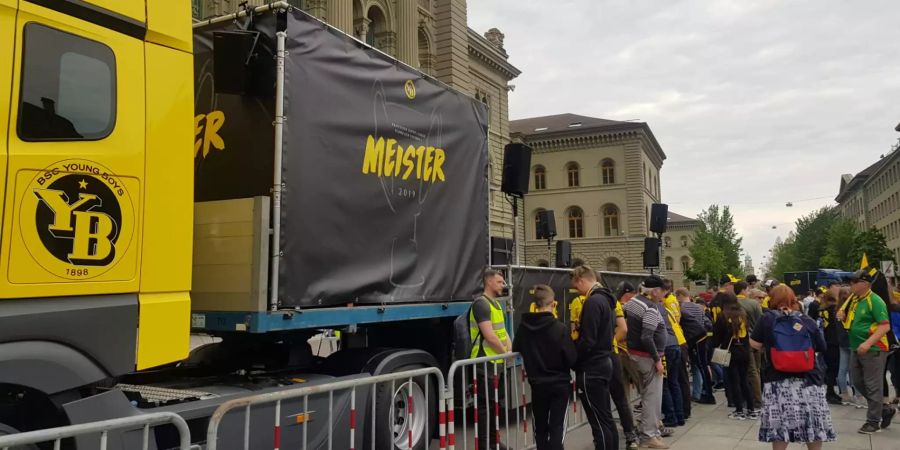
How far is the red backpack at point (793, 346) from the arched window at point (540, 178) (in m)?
60.8

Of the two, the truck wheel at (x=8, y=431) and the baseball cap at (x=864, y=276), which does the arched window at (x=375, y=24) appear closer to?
the baseball cap at (x=864, y=276)

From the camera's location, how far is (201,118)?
17.7 ft

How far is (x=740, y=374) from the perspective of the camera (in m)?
8.95

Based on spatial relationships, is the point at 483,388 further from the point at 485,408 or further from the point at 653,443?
the point at 653,443

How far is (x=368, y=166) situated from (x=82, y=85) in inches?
96.9

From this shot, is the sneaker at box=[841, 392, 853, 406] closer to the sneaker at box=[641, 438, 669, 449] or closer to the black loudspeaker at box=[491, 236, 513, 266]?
the sneaker at box=[641, 438, 669, 449]

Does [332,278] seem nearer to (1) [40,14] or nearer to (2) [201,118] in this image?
(2) [201,118]

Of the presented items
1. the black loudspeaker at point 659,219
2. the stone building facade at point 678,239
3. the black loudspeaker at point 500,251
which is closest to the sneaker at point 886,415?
the black loudspeaker at point 500,251

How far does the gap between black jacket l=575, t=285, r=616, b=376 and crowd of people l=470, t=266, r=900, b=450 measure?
0.04 ft

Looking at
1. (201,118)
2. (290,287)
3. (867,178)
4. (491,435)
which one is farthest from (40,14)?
(867,178)

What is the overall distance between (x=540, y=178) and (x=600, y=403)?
61318 millimetres

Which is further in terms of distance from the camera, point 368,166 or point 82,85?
point 368,166

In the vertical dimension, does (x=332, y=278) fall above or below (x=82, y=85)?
below

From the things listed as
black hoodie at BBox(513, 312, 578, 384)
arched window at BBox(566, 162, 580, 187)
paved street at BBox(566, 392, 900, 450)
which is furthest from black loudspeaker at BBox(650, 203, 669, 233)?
arched window at BBox(566, 162, 580, 187)
